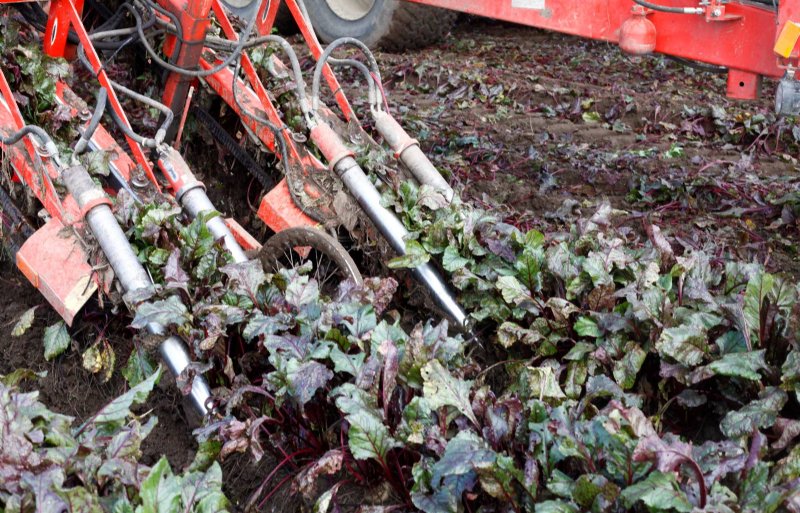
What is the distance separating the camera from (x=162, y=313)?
313 centimetres

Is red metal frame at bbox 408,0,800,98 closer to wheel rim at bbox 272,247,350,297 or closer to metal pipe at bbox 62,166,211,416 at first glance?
wheel rim at bbox 272,247,350,297

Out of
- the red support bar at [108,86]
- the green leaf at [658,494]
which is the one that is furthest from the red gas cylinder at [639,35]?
the green leaf at [658,494]

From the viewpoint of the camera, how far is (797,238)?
4.79 meters

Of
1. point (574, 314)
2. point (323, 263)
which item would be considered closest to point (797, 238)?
point (574, 314)

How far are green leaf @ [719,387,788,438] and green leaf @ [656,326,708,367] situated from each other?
0.22 m

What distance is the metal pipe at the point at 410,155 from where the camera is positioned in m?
3.95

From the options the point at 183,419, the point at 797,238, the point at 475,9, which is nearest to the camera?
Answer: the point at 183,419

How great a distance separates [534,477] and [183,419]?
1.49m

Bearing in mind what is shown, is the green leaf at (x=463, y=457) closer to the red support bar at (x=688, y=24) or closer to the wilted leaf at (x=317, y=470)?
the wilted leaf at (x=317, y=470)

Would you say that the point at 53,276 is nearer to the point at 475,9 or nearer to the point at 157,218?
the point at 157,218

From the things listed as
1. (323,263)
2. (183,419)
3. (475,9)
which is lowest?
(183,419)

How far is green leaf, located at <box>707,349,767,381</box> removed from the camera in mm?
2770

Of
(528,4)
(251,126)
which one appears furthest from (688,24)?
(251,126)

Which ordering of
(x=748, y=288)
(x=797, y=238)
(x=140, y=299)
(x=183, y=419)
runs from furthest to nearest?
(x=797, y=238), (x=183, y=419), (x=140, y=299), (x=748, y=288)
